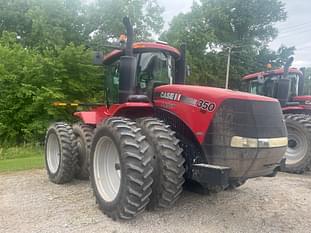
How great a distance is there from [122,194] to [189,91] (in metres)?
1.62

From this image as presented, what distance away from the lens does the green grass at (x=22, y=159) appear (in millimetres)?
9219

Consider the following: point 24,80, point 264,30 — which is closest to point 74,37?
point 24,80

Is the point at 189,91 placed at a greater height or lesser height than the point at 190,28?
lesser

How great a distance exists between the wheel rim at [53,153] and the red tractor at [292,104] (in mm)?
5038

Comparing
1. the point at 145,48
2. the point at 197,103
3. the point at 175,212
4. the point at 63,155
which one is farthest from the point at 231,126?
the point at 63,155

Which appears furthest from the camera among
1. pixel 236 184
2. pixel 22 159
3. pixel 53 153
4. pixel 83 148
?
pixel 22 159

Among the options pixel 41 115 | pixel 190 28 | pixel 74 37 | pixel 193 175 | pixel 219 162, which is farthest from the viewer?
pixel 190 28

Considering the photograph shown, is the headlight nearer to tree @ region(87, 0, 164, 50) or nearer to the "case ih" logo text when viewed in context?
the "case ih" logo text

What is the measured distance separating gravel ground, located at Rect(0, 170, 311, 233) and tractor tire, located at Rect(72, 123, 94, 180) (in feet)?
0.63

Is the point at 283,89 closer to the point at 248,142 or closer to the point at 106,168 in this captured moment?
the point at 248,142

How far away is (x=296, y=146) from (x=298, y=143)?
0.29 ft

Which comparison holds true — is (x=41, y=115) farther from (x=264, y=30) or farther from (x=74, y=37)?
(x=264, y=30)

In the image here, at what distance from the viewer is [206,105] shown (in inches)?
176

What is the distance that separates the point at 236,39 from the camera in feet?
116
